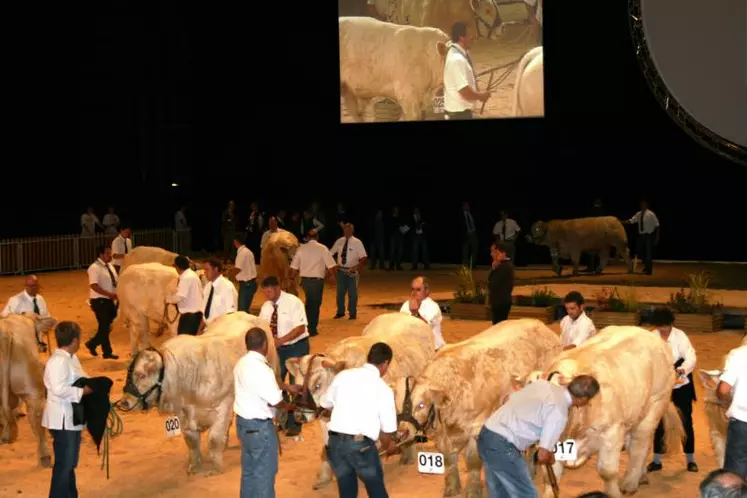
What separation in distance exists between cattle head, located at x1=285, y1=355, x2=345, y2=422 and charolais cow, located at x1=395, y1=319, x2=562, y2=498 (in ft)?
1.88

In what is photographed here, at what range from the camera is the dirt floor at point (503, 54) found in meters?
26.5

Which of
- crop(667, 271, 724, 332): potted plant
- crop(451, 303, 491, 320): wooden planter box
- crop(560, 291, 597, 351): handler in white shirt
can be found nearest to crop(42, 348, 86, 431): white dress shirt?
crop(560, 291, 597, 351): handler in white shirt

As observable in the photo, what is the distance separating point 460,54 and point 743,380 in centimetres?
1934

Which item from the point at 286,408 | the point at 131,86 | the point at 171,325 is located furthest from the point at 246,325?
the point at 131,86

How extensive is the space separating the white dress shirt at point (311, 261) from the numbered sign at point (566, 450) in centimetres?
947

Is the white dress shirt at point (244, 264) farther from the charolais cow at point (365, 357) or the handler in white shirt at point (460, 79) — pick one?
the handler in white shirt at point (460, 79)

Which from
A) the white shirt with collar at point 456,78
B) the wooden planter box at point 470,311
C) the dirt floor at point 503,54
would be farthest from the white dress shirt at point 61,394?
the white shirt with collar at point 456,78

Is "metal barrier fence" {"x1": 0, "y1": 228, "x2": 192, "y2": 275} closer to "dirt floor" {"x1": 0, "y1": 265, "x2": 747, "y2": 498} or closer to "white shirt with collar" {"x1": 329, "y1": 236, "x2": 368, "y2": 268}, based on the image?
"white shirt with collar" {"x1": 329, "y1": 236, "x2": 368, "y2": 268}

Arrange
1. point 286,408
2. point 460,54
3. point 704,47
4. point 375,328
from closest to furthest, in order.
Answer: point 286,408 → point 375,328 → point 704,47 → point 460,54

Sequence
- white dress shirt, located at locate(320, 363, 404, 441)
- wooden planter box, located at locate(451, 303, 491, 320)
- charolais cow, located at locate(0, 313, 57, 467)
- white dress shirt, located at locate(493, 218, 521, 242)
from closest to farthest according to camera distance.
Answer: white dress shirt, located at locate(320, 363, 404, 441) < charolais cow, located at locate(0, 313, 57, 467) < wooden planter box, located at locate(451, 303, 491, 320) < white dress shirt, located at locate(493, 218, 521, 242)

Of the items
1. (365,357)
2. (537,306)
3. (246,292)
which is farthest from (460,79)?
(365,357)

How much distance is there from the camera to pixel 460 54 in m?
27.1

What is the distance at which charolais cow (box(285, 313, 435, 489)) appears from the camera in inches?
384

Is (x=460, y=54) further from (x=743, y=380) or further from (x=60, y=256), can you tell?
(x=743, y=380)
